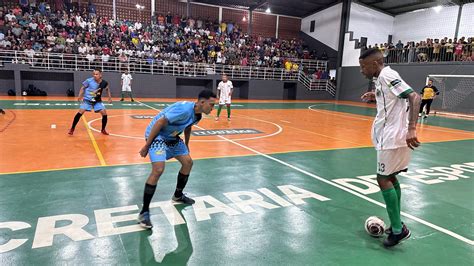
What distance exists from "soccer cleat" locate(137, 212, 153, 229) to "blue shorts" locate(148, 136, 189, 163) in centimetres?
64

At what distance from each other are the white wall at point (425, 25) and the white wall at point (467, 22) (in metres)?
0.55

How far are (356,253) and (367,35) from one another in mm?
32976

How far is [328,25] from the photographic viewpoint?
34.7 metres

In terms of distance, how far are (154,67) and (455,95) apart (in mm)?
21273

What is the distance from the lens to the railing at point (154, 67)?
867 inches

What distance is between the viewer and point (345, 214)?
455cm

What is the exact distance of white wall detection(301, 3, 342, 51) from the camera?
33525 millimetres

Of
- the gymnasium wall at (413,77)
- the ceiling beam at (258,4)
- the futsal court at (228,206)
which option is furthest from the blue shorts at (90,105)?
the ceiling beam at (258,4)

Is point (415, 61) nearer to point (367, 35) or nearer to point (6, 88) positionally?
point (367, 35)

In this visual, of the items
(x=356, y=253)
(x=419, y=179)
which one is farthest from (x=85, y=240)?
(x=419, y=179)

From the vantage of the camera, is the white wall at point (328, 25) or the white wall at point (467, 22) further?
the white wall at point (328, 25)

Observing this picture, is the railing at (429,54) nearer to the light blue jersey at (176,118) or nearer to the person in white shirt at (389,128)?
the person in white shirt at (389,128)

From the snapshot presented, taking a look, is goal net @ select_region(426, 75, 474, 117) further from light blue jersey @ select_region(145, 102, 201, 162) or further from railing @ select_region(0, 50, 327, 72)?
light blue jersey @ select_region(145, 102, 201, 162)

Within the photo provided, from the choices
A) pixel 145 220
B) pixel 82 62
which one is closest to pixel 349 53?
pixel 82 62
